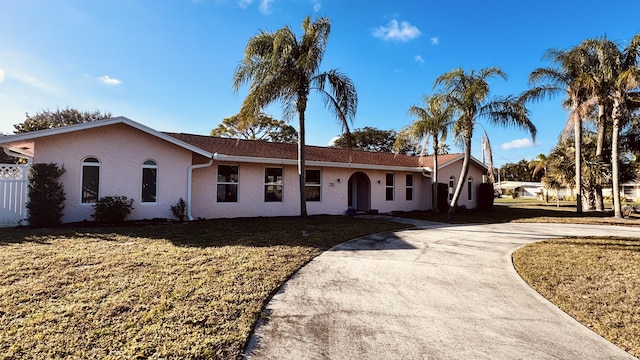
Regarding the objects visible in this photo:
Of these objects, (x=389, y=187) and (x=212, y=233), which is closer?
(x=212, y=233)

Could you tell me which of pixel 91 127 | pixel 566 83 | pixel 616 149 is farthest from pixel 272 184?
pixel 566 83

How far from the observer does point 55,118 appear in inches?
1094

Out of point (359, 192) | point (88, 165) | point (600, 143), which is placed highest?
point (600, 143)

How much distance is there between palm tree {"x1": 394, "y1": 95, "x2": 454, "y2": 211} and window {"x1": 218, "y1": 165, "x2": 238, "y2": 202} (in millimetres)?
8443

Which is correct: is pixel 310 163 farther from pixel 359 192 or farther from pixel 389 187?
pixel 389 187

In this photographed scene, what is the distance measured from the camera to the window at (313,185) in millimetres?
14852

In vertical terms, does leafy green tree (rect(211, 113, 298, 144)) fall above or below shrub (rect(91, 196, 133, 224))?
above

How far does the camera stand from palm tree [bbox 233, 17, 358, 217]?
10.7 m

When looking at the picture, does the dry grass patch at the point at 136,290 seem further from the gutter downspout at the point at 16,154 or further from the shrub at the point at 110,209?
the gutter downspout at the point at 16,154

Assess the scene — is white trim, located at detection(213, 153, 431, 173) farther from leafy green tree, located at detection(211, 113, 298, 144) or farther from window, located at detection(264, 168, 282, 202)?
leafy green tree, located at detection(211, 113, 298, 144)

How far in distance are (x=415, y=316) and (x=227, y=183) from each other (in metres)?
10.8

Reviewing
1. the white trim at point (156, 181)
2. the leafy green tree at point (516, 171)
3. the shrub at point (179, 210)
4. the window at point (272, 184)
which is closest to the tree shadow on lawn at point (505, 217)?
the window at point (272, 184)

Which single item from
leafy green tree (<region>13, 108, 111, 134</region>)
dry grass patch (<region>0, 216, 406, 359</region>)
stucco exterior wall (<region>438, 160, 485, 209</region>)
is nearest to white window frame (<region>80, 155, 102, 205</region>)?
dry grass patch (<region>0, 216, 406, 359</region>)

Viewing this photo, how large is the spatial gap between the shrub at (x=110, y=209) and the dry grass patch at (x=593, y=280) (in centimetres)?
1173
